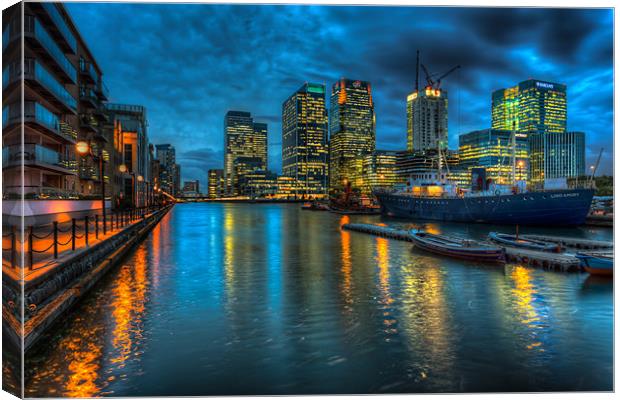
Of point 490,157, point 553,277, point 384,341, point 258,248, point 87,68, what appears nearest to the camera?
point 384,341

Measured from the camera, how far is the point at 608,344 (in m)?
11.4

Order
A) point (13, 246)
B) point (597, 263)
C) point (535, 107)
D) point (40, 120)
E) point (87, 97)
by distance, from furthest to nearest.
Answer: point (535, 107) → point (87, 97) → point (40, 120) → point (597, 263) → point (13, 246)

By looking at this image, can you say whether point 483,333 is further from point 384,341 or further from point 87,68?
point 87,68

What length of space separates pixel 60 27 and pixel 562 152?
2920 inches

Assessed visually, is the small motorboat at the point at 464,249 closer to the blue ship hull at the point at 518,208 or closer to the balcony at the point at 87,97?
the blue ship hull at the point at 518,208

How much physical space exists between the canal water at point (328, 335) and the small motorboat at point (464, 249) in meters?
2.54

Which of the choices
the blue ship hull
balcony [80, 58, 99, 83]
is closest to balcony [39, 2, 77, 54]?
balcony [80, 58, 99, 83]

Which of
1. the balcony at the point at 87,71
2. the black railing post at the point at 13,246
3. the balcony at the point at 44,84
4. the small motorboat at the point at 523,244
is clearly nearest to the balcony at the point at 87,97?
the balcony at the point at 87,71

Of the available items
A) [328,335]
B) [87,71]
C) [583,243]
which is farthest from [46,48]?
[583,243]

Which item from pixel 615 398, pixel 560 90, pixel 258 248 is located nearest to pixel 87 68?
pixel 258 248

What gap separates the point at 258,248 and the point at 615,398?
28067 millimetres

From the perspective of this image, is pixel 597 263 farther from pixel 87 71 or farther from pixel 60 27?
pixel 87 71

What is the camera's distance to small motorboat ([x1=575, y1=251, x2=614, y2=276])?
2042 cm

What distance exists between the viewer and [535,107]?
2825 inches
